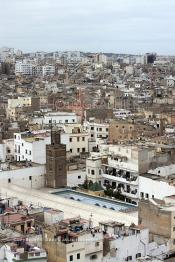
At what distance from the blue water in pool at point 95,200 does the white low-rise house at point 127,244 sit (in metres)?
4.22

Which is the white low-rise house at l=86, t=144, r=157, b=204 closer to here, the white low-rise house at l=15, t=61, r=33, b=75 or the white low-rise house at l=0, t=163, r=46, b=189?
the white low-rise house at l=0, t=163, r=46, b=189

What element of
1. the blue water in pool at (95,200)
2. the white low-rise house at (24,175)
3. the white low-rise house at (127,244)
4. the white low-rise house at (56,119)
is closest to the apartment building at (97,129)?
the white low-rise house at (56,119)

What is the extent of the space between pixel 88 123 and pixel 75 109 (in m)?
13.8

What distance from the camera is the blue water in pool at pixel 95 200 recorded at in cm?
2489

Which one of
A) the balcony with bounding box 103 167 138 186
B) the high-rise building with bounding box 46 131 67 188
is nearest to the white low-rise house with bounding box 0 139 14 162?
the high-rise building with bounding box 46 131 67 188

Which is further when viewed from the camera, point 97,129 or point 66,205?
point 97,129

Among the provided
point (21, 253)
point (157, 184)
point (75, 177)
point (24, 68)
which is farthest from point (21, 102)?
point (24, 68)

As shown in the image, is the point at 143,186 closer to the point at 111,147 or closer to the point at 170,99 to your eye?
the point at 111,147

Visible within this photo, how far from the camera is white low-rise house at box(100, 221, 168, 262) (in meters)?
19.1

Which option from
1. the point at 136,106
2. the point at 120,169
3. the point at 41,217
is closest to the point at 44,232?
the point at 41,217

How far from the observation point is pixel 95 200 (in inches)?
1027

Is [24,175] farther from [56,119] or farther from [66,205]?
[56,119]

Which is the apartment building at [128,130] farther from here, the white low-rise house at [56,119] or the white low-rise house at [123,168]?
the white low-rise house at [123,168]

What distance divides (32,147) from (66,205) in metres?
9.49
